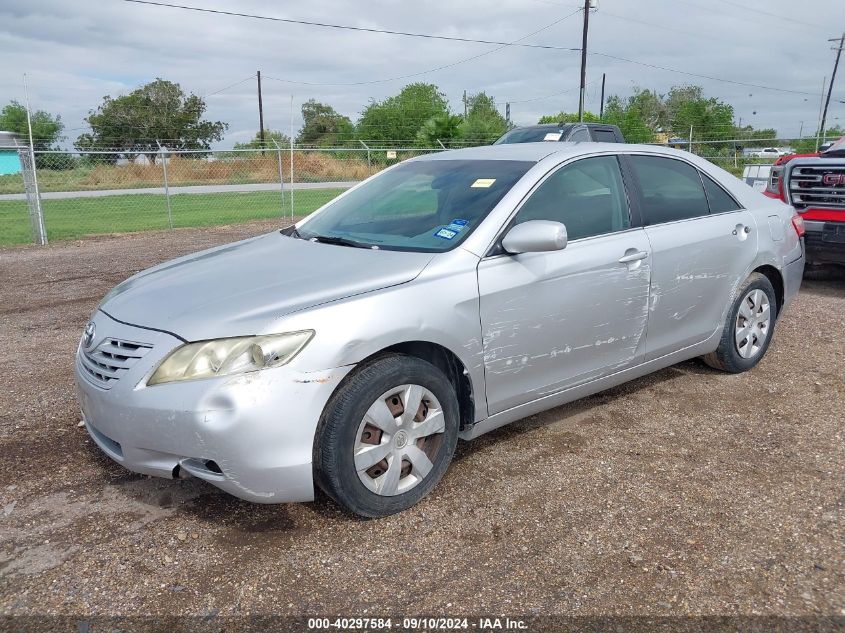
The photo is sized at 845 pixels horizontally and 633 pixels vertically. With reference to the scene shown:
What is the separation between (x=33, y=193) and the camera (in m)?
12.5

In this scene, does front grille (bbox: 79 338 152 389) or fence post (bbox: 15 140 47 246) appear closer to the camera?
front grille (bbox: 79 338 152 389)

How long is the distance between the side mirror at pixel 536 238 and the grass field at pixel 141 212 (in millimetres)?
12175

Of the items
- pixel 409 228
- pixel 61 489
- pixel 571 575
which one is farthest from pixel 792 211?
pixel 61 489

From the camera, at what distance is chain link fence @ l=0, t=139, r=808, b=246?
1786cm

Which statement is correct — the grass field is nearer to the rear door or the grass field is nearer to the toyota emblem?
the toyota emblem

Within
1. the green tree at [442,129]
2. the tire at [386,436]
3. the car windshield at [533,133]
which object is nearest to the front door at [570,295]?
the tire at [386,436]

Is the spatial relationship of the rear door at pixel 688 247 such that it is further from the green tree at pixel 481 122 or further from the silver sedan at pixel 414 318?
the green tree at pixel 481 122

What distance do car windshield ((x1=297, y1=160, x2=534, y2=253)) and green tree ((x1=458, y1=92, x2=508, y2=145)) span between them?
27294mm

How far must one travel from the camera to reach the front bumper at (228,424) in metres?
2.68

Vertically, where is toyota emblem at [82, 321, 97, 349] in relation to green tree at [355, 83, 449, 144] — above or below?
below

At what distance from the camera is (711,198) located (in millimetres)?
4586

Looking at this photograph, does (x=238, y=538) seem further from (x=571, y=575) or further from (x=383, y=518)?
(x=571, y=575)

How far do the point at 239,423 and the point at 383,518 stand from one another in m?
0.84

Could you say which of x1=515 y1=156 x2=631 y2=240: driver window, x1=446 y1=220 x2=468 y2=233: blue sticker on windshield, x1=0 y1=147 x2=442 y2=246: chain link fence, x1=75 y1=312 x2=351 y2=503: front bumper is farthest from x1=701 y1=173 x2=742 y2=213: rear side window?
x1=0 y1=147 x2=442 y2=246: chain link fence
